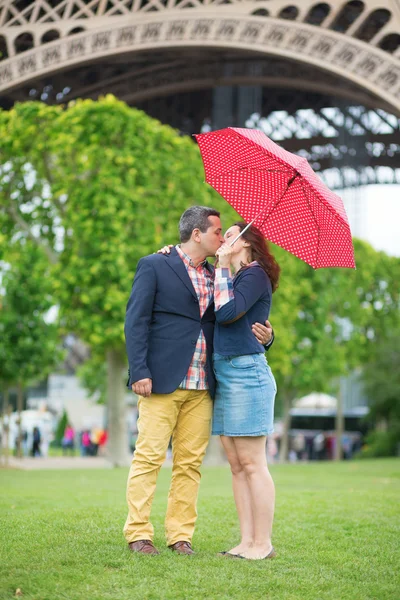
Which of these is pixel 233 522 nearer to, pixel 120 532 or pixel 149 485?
pixel 120 532

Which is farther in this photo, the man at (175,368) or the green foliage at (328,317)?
the green foliage at (328,317)

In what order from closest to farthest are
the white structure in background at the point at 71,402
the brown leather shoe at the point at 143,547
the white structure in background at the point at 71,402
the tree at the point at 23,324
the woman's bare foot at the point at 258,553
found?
the brown leather shoe at the point at 143,547
the woman's bare foot at the point at 258,553
the tree at the point at 23,324
the white structure in background at the point at 71,402
the white structure in background at the point at 71,402

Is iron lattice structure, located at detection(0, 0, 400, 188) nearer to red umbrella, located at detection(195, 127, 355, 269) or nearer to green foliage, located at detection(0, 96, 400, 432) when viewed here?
green foliage, located at detection(0, 96, 400, 432)

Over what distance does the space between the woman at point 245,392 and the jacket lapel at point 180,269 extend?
244 millimetres

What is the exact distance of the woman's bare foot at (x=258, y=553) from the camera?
5.62 m

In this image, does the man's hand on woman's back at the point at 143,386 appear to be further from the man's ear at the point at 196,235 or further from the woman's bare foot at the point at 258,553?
the woman's bare foot at the point at 258,553

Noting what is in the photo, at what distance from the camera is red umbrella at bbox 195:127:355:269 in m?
5.93

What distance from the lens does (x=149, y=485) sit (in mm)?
5684

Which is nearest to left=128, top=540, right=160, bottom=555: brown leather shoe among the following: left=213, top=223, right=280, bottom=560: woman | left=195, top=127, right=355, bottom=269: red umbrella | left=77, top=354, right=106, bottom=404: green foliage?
left=213, top=223, right=280, bottom=560: woman

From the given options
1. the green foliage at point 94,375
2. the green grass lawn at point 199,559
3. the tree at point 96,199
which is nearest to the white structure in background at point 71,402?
the green foliage at point 94,375

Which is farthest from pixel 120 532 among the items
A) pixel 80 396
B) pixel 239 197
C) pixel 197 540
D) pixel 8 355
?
pixel 80 396

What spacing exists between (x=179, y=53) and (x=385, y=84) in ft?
27.6

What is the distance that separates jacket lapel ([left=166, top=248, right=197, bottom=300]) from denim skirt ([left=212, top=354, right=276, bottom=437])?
47cm

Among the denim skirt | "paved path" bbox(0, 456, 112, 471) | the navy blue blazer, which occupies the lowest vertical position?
"paved path" bbox(0, 456, 112, 471)
